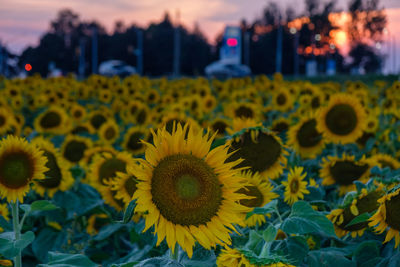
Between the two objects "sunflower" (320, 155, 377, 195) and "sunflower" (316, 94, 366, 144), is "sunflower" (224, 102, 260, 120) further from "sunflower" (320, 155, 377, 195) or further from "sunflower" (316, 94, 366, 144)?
Answer: "sunflower" (320, 155, 377, 195)

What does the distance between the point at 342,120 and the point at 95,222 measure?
2.14 m

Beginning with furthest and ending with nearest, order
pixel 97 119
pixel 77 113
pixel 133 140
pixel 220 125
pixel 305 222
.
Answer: pixel 77 113 → pixel 97 119 → pixel 133 140 → pixel 220 125 → pixel 305 222

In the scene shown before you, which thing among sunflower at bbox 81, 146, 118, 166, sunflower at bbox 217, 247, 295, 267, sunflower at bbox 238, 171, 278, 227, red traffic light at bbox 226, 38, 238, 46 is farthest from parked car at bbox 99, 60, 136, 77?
sunflower at bbox 217, 247, 295, 267

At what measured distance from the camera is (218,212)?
1727 millimetres

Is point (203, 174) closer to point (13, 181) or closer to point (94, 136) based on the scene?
point (13, 181)

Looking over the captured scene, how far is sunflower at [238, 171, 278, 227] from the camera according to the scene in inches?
93.8

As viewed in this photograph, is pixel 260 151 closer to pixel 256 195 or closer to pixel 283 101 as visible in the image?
pixel 256 195

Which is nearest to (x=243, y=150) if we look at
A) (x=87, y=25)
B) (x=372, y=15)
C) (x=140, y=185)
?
(x=140, y=185)

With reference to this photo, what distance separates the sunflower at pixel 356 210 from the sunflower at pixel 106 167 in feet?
5.48

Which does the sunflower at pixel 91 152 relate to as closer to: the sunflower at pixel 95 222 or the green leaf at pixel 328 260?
the sunflower at pixel 95 222

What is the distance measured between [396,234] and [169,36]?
8226 centimetres

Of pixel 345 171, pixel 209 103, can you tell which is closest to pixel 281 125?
pixel 345 171

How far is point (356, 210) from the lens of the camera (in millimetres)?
2236

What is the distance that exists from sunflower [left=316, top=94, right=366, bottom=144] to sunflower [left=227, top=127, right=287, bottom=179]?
1389mm
